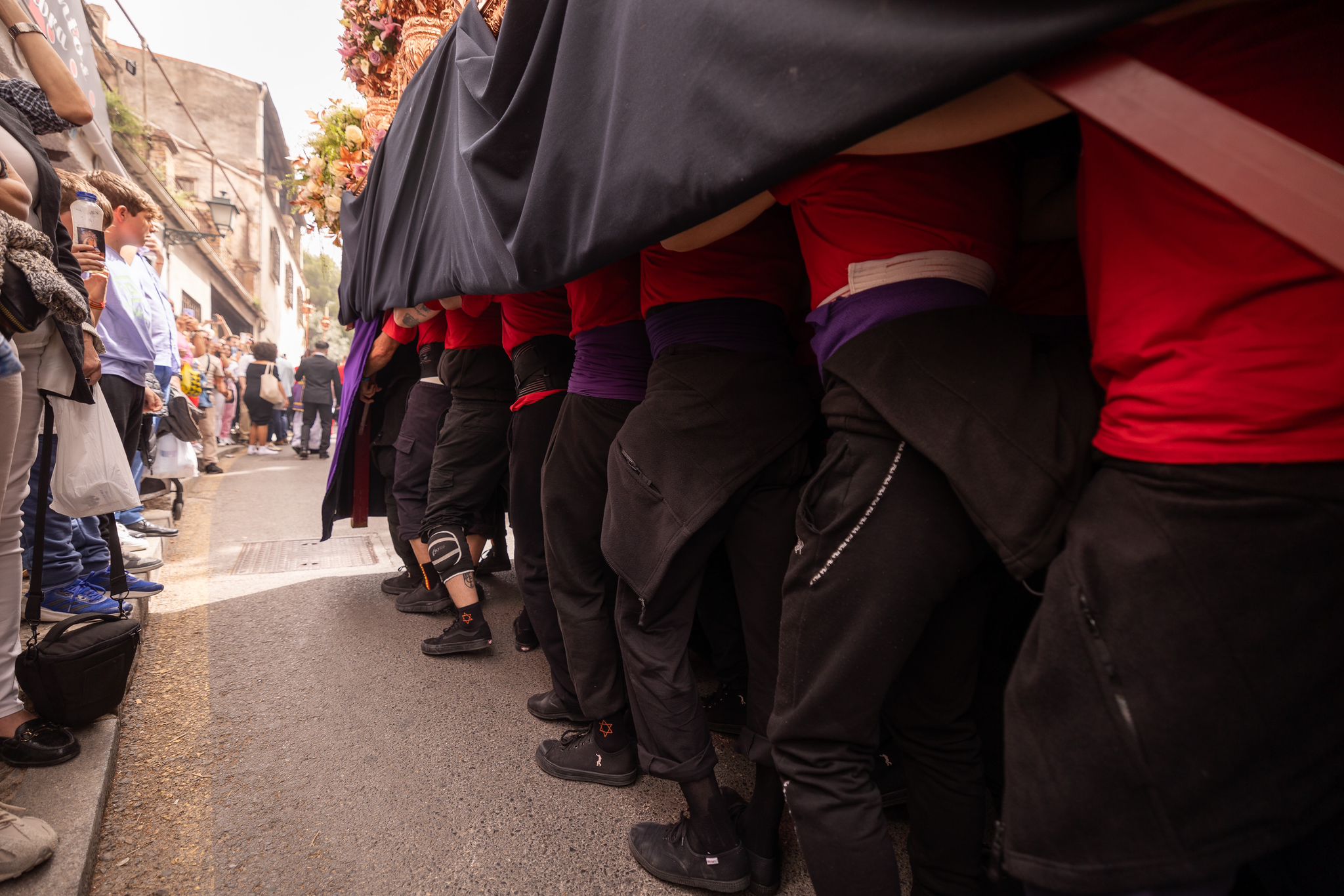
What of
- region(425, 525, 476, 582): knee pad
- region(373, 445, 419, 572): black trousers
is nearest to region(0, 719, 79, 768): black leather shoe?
region(425, 525, 476, 582): knee pad

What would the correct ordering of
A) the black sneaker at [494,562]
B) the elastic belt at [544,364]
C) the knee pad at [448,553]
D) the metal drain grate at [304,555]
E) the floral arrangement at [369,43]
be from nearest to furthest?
the elastic belt at [544,364], the knee pad at [448,553], the floral arrangement at [369,43], the black sneaker at [494,562], the metal drain grate at [304,555]

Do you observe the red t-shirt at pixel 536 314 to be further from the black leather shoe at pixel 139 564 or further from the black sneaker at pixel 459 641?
the black leather shoe at pixel 139 564

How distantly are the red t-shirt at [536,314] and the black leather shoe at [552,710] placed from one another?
1414mm

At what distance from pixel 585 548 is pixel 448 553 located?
1219 mm

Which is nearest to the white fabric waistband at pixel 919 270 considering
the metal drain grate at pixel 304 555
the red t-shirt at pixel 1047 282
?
the red t-shirt at pixel 1047 282

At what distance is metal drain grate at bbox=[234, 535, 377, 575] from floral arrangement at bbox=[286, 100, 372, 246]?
2.30 metres

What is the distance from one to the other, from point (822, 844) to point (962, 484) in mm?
756

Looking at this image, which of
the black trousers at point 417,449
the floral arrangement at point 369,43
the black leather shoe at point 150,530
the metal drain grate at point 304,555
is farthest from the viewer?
the black leather shoe at point 150,530

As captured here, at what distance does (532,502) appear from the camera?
2.49 meters

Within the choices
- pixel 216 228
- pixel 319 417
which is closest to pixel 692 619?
pixel 319 417

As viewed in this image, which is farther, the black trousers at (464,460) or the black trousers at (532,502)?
the black trousers at (464,460)

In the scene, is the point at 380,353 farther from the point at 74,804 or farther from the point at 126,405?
the point at 74,804

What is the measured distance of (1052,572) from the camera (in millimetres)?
925

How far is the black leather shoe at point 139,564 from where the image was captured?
365 centimetres
